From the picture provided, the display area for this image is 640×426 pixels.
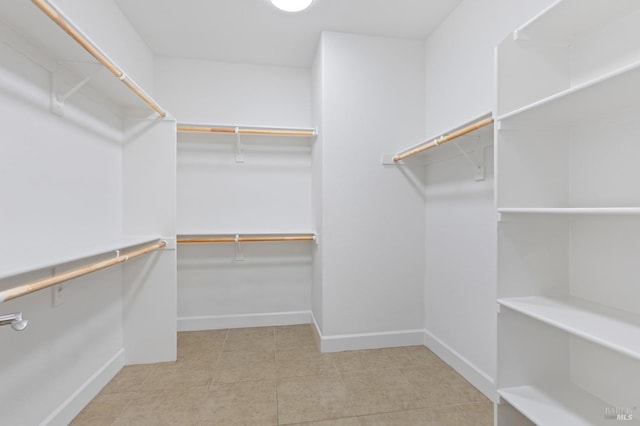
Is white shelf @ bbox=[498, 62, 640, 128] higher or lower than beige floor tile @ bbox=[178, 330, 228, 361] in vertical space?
higher

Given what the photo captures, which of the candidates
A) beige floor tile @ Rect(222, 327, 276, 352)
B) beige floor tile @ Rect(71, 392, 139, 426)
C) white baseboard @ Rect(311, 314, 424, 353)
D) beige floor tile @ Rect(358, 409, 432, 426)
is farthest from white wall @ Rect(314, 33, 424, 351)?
beige floor tile @ Rect(71, 392, 139, 426)

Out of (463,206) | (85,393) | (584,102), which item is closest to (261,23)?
(463,206)

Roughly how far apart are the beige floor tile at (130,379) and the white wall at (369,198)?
1.23 meters

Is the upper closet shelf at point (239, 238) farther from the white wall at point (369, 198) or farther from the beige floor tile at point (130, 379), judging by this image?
the beige floor tile at point (130, 379)

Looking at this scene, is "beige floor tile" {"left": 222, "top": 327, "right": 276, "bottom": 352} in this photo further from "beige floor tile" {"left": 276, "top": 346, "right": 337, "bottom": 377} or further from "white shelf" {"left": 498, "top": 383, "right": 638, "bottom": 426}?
"white shelf" {"left": 498, "top": 383, "right": 638, "bottom": 426}

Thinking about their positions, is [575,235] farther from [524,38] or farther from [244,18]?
[244,18]

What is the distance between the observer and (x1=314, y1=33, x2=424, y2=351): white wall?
91.0 inches

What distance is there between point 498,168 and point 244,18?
2.01 m

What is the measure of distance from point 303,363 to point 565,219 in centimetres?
178

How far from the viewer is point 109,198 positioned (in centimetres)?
191

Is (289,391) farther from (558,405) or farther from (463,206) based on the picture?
(463,206)

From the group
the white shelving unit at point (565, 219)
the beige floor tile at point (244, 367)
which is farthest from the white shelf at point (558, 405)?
the beige floor tile at point (244, 367)

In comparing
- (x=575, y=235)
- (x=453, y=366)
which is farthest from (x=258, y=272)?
(x=575, y=235)

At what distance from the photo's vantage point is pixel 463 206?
197 cm
